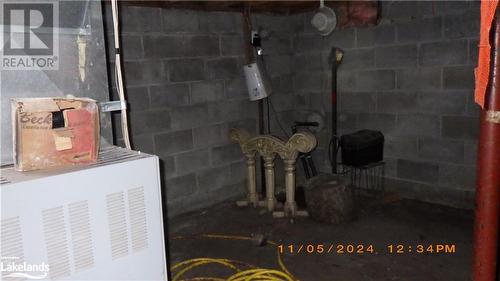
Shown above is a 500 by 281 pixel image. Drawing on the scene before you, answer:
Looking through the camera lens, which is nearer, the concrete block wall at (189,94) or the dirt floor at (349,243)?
the dirt floor at (349,243)

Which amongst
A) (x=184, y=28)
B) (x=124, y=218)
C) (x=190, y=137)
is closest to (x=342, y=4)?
(x=184, y=28)

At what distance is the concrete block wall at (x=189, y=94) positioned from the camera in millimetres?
3227

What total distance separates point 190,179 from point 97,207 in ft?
8.03

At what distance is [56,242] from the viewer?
112 cm

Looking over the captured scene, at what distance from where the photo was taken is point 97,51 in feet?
4.90

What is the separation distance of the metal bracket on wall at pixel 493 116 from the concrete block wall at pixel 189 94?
8.38 ft

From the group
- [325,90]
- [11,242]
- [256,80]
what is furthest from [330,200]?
[11,242]

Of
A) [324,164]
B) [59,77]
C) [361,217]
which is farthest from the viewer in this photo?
[324,164]

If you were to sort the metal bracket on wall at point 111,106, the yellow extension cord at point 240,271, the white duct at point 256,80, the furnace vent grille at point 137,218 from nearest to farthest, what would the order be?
the furnace vent grille at point 137,218 → the metal bracket on wall at point 111,106 → the yellow extension cord at point 240,271 → the white duct at point 256,80

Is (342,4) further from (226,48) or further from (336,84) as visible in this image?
(226,48)

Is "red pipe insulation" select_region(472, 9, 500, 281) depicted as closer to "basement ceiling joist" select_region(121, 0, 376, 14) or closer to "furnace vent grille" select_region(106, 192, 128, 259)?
"furnace vent grille" select_region(106, 192, 128, 259)

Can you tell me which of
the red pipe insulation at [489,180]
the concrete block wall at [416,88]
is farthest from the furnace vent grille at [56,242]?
the concrete block wall at [416,88]

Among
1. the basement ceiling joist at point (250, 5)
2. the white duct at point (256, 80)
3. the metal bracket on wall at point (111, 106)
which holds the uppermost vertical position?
the basement ceiling joist at point (250, 5)

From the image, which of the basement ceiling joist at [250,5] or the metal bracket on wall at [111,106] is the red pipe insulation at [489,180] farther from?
the basement ceiling joist at [250,5]
